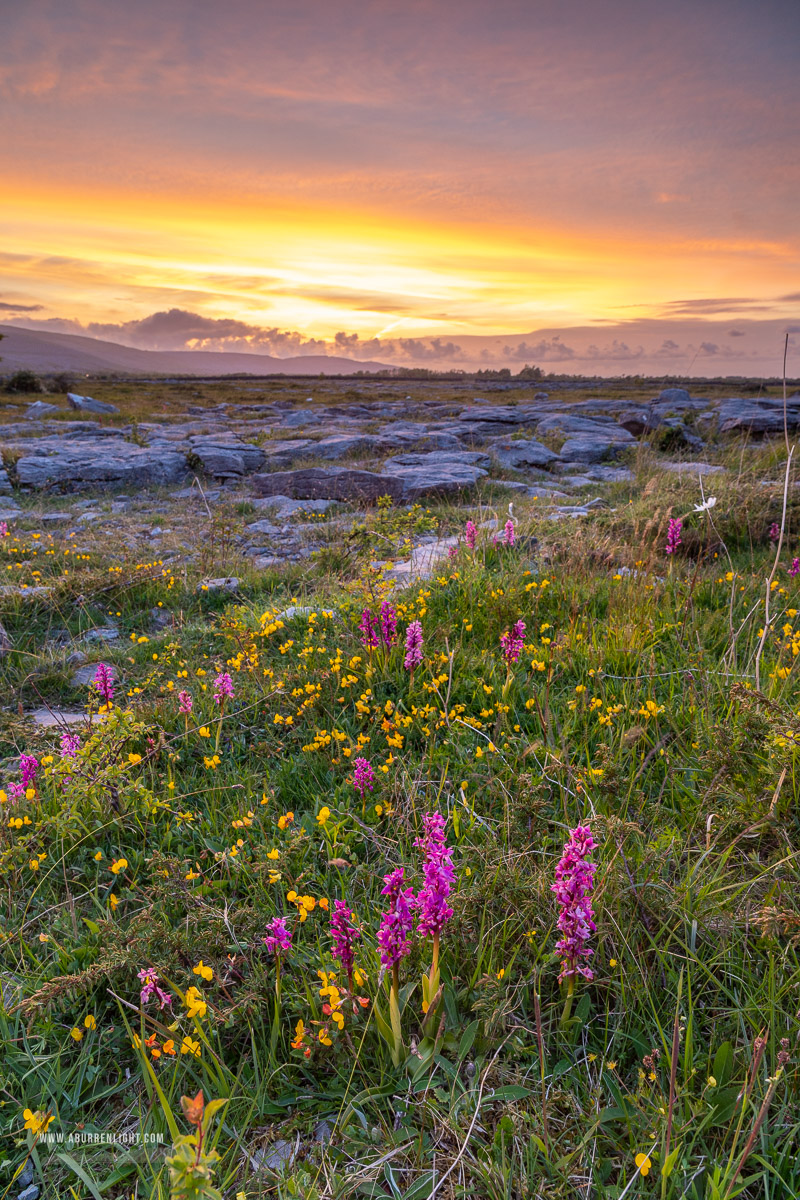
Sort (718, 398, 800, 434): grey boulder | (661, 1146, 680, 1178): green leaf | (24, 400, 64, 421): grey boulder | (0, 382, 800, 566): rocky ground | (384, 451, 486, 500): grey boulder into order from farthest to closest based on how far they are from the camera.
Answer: (24, 400, 64, 421): grey boulder < (718, 398, 800, 434): grey boulder < (384, 451, 486, 500): grey boulder < (0, 382, 800, 566): rocky ground < (661, 1146, 680, 1178): green leaf

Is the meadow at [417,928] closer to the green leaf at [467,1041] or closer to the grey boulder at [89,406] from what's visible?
the green leaf at [467,1041]

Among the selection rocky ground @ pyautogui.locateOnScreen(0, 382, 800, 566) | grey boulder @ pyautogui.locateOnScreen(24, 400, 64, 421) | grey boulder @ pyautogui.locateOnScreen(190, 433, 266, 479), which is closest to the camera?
rocky ground @ pyautogui.locateOnScreen(0, 382, 800, 566)

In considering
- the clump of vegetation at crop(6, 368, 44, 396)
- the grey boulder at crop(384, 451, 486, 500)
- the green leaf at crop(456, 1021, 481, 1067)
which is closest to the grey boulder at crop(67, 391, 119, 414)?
the clump of vegetation at crop(6, 368, 44, 396)

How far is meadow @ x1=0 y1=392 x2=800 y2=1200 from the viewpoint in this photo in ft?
5.56

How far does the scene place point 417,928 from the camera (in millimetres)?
1886

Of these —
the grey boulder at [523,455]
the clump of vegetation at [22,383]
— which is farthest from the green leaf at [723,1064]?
the clump of vegetation at [22,383]

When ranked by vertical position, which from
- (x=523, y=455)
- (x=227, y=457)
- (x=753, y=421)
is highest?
(x=753, y=421)

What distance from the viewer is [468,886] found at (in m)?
2.37

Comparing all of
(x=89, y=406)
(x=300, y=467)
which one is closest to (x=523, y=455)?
(x=300, y=467)

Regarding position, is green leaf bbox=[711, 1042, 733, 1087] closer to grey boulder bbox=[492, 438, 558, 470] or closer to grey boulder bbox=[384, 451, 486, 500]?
grey boulder bbox=[384, 451, 486, 500]

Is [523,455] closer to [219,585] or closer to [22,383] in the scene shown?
[219,585]

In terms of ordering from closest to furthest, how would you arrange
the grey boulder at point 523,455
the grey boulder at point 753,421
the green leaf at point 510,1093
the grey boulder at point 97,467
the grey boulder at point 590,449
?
1. the green leaf at point 510,1093
2. the grey boulder at point 97,467
3. the grey boulder at point 523,455
4. the grey boulder at point 590,449
5. the grey boulder at point 753,421

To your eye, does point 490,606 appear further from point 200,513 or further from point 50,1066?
point 200,513

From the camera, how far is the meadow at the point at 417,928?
1.70 m
